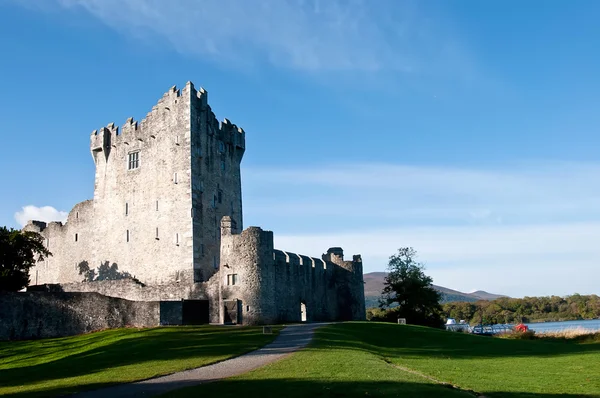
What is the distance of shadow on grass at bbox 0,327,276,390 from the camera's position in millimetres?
20719

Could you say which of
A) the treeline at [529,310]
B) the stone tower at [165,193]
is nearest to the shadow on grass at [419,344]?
the stone tower at [165,193]

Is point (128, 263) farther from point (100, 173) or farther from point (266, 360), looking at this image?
point (266, 360)

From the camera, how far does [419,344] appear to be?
32188mm

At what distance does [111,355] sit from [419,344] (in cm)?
1649

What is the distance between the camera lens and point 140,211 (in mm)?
49031

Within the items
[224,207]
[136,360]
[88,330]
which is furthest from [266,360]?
[224,207]

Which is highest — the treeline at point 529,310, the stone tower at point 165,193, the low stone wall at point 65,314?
the stone tower at point 165,193

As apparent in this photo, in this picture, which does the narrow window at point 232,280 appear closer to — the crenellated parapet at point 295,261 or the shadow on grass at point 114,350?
the crenellated parapet at point 295,261

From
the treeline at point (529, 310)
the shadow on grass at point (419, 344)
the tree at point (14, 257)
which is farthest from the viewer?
the treeline at point (529, 310)

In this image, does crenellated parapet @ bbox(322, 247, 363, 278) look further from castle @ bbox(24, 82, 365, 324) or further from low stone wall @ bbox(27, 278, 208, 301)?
low stone wall @ bbox(27, 278, 208, 301)

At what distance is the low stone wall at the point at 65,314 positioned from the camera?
36188mm

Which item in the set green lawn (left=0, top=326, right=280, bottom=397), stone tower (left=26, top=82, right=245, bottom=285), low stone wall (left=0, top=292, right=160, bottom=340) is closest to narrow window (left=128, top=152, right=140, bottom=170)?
stone tower (left=26, top=82, right=245, bottom=285)

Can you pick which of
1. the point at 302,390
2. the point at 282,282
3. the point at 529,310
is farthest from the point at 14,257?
the point at 529,310

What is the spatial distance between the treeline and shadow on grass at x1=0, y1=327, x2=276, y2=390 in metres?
95.5
